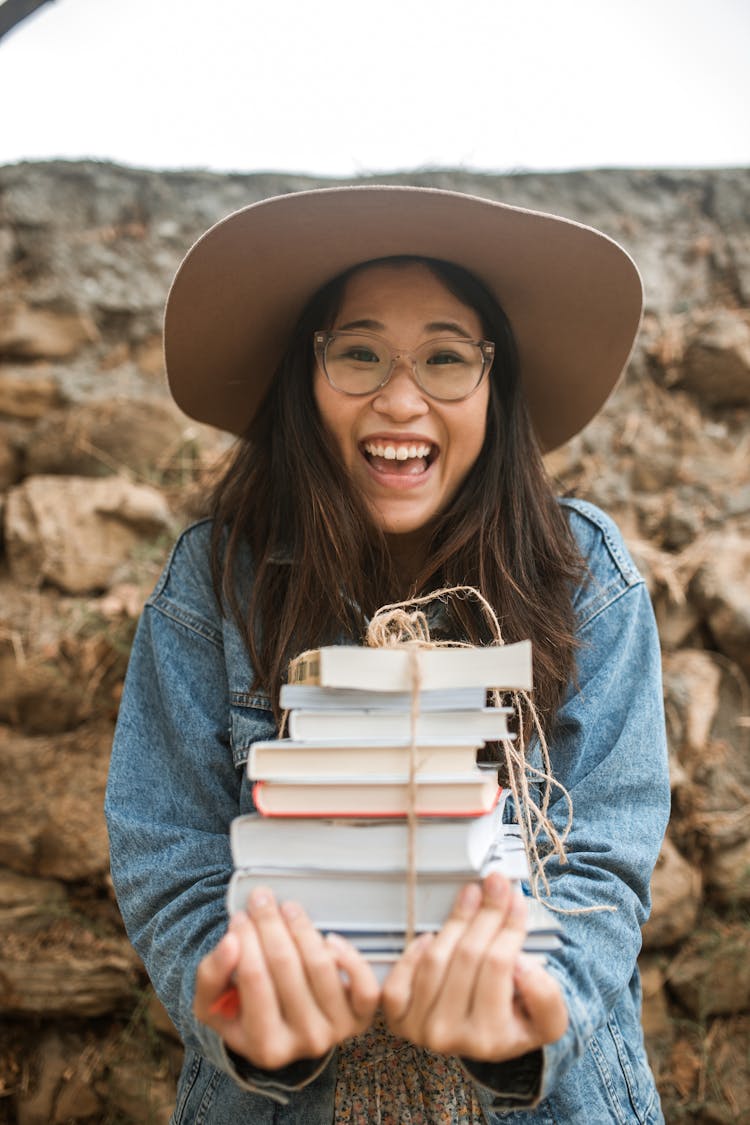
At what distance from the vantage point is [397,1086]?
4.52 ft

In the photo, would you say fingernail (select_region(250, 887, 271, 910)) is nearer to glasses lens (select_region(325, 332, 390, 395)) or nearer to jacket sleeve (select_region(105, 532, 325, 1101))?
jacket sleeve (select_region(105, 532, 325, 1101))

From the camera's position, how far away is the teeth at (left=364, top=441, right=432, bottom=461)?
5.30 feet

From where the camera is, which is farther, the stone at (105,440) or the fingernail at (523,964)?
the stone at (105,440)

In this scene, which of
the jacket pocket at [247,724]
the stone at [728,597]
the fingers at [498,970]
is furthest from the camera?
the stone at [728,597]

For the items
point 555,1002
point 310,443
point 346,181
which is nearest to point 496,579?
point 310,443

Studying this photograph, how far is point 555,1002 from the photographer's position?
3.14 feet

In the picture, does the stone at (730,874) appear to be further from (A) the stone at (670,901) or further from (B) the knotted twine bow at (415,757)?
(B) the knotted twine bow at (415,757)

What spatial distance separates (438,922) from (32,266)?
9.08ft

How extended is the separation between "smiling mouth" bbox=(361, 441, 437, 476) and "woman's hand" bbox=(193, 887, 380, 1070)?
0.89 metres

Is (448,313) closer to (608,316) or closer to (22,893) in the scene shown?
(608,316)

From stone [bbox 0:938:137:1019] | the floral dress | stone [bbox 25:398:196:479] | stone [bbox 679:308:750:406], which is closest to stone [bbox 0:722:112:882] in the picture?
stone [bbox 0:938:137:1019]

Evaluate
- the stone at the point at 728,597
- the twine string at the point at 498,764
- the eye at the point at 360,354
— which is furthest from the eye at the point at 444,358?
the stone at the point at 728,597

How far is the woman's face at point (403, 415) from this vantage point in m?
1.59

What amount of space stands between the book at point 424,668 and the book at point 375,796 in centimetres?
11
